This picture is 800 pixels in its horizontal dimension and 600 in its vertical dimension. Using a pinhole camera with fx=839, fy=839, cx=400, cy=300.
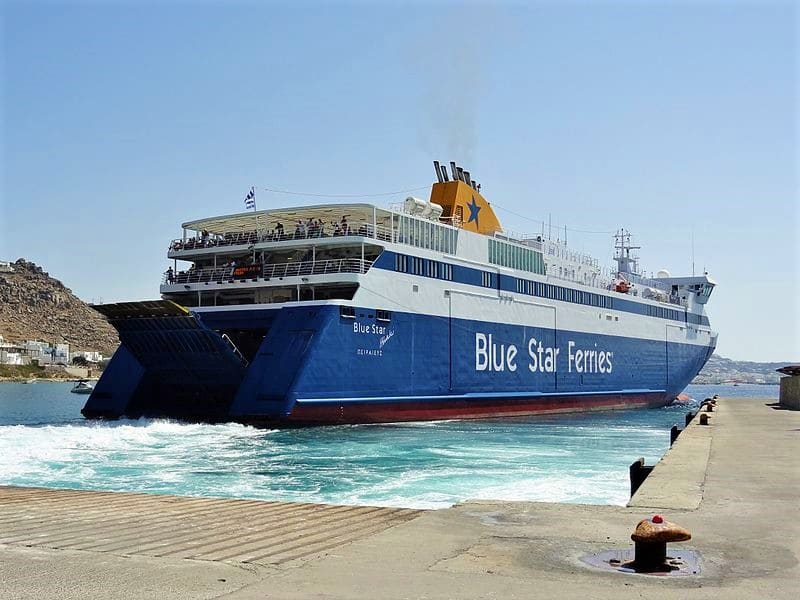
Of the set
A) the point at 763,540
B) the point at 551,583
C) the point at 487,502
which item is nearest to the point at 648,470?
the point at 487,502

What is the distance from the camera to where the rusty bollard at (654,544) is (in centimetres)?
578

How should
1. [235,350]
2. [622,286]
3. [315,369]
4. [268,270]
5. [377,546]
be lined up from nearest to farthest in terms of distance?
[377,546] < [315,369] < [235,350] < [268,270] < [622,286]

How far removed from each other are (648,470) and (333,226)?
824 inches

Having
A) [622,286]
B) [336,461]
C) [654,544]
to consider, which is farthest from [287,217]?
[654,544]

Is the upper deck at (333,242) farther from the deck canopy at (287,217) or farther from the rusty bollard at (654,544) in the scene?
the rusty bollard at (654,544)

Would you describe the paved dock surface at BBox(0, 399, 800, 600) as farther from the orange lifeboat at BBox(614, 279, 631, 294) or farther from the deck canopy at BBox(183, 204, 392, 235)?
the orange lifeboat at BBox(614, 279, 631, 294)

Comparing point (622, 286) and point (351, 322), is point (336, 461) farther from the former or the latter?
point (622, 286)

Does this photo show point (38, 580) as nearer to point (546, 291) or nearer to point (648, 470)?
point (648, 470)

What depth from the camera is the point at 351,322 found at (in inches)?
1084

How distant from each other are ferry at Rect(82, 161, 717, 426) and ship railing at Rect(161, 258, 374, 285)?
6cm

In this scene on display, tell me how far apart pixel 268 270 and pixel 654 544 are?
980 inches

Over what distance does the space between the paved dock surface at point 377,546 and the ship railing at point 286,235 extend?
19839 mm

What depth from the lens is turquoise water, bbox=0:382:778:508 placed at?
15297mm

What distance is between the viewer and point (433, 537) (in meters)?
6.76
